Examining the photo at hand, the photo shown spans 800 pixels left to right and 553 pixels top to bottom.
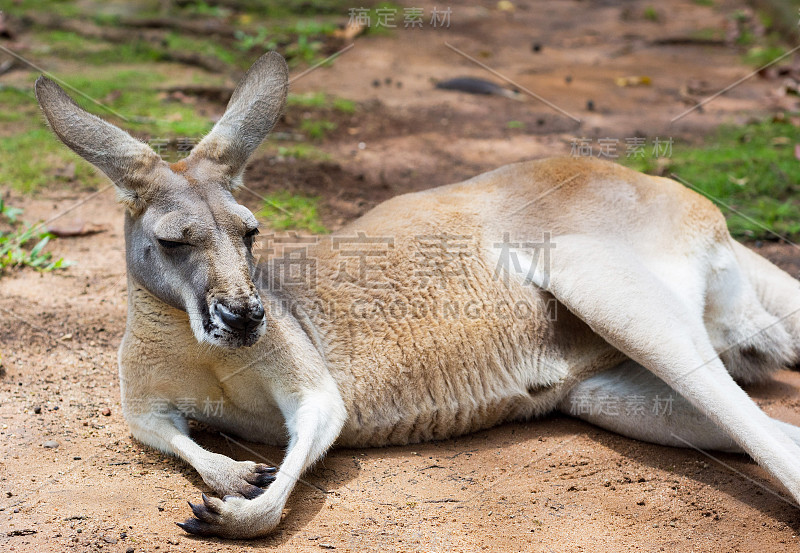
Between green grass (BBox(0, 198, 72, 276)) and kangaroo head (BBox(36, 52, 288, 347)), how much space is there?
1.90m

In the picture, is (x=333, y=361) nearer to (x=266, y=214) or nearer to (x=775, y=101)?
(x=266, y=214)

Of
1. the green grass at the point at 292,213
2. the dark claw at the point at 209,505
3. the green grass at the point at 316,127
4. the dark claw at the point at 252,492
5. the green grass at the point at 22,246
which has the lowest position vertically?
the dark claw at the point at 252,492

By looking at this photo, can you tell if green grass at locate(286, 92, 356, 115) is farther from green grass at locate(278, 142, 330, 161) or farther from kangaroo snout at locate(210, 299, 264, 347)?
kangaroo snout at locate(210, 299, 264, 347)

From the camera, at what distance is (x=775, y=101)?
8.41 meters

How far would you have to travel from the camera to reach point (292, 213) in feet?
19.2

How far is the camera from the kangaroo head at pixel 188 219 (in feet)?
10.2

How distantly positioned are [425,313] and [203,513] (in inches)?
54.7

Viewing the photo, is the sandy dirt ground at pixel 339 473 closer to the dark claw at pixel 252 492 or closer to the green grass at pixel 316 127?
the dark claw at pixel 252 492

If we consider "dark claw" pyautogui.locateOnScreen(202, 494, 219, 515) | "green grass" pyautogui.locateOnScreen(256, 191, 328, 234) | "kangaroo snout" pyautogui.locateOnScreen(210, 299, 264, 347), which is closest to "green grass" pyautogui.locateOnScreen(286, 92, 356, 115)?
"green grass" pyautogui.locateOnScreen(256, 191, 328, 234)

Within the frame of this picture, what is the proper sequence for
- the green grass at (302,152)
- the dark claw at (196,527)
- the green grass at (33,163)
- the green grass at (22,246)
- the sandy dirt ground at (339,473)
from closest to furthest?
the dark claw at (196,527) → the sandy dirt ground at (339,473) → the green grass at (22,246) → the green grass at (33,163) → the green grass at (302,152)

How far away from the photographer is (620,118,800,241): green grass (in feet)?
18.9

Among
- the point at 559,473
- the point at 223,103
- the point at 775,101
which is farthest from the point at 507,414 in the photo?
the point at 775,101

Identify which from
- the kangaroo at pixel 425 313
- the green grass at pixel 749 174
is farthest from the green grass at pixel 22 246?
the green grass at pixel 749 174

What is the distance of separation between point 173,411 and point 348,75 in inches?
255
